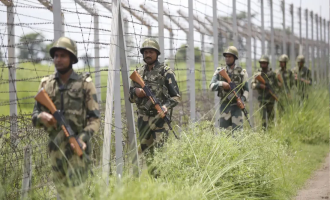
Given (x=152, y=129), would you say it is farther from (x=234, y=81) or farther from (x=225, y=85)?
(x=234, y=81)

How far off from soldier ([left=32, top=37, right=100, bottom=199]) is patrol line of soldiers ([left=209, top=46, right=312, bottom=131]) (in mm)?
1589

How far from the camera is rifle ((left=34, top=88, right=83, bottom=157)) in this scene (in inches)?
155

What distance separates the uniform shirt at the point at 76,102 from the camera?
4.17 metres

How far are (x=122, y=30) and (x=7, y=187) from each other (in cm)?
180

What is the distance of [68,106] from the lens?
13.7ft

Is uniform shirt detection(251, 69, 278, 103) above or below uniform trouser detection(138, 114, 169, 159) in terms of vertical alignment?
above

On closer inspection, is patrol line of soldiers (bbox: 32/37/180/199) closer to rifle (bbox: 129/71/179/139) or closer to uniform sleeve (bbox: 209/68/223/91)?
rifle (bbox: 129/71/179/139)

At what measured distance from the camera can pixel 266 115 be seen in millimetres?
10875

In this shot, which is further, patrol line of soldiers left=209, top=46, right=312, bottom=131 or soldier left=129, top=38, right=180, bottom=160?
patrol line of soldiers left=209, top=46, right=312, bottom=131

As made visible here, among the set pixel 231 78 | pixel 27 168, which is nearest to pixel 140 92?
pixel 27 168

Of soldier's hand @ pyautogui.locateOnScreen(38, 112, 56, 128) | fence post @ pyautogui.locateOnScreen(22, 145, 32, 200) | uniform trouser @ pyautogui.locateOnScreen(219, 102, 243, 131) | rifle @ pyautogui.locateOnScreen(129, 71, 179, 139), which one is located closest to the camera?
soldier's hand @ pyautogui.locateOnScreen(38, 112, 56, 128)

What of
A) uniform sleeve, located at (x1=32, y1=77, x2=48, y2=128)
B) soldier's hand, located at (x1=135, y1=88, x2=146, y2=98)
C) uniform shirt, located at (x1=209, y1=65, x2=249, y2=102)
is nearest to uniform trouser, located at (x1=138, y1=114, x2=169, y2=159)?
soldier's hand, located at (x1=135, y1=88, x2=146, y2=98)

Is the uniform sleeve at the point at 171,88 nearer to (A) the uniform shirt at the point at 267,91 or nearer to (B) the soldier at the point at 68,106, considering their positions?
(B) the soldier at the point at 68,106

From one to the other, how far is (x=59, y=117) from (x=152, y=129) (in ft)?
6.99
